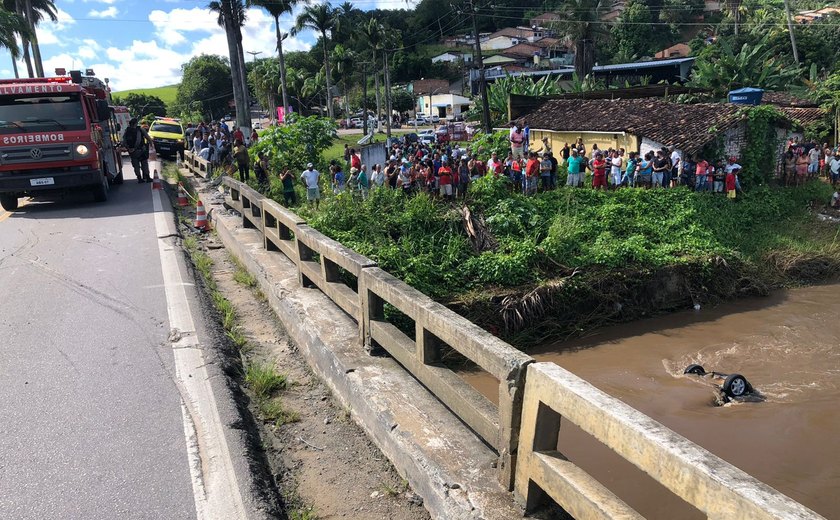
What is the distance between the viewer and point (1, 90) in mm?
13023

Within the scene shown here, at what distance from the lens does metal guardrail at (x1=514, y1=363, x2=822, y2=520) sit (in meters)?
2.03

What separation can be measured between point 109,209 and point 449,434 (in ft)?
→ 41.4

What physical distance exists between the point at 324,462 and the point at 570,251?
30.9 ft

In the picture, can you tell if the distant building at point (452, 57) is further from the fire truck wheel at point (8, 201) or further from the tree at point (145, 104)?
the fire truck wheel at point (8, 201)

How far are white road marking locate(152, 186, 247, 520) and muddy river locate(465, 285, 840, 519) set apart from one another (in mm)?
4570

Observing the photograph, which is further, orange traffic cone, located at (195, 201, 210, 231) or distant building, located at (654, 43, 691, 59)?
distant building, located at (654, 43, 691, 59)

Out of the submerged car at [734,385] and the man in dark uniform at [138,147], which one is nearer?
the submerged car at [734,385]

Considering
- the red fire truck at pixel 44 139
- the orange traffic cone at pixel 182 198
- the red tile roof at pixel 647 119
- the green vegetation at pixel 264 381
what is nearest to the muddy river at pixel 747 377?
the green vegetation at pixel 264 381

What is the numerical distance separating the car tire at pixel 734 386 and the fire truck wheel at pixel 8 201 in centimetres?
1542

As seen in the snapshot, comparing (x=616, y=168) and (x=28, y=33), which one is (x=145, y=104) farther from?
(x=616, y=168)

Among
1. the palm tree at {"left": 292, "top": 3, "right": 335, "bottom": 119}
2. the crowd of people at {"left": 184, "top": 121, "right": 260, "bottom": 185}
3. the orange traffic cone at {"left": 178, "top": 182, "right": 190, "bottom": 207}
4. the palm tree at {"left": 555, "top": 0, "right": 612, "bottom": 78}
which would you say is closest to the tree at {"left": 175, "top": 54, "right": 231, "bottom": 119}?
the palm tree at {"left": 292, "top": 3, "right": 335, "bottom": 119}

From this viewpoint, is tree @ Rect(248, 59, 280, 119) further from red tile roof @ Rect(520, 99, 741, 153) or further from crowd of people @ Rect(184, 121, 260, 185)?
red tile roof @ Rect(520, 99, 741, 153)

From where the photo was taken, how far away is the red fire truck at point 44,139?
13031 mm

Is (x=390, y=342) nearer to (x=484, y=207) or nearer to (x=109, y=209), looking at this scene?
(x=484, y=207)
